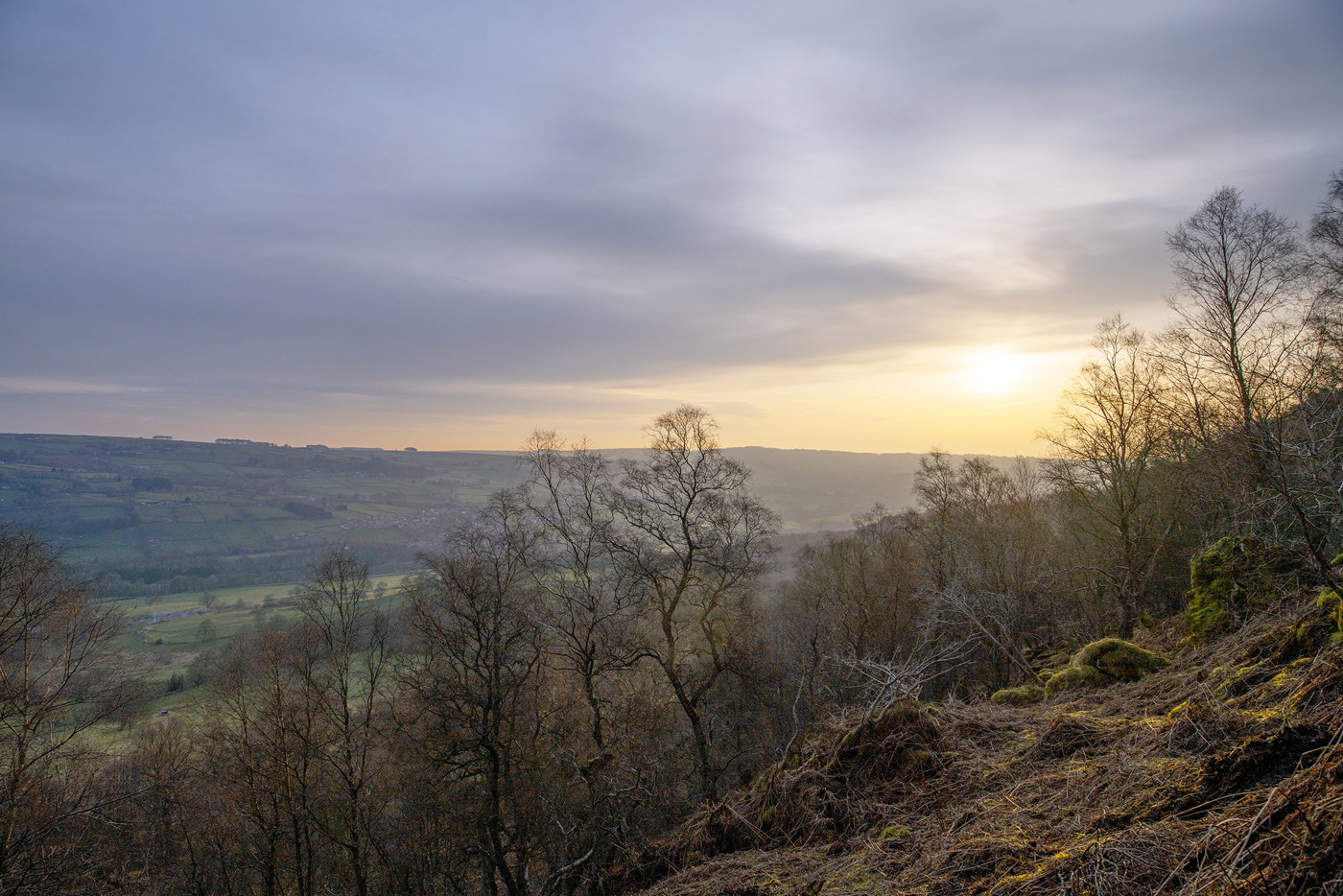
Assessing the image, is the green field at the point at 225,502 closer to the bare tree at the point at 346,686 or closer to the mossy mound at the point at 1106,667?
the bare tree at the point at 346,686

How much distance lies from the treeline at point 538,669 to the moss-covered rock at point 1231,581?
392 centimetres

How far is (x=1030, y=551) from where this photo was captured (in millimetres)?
24250

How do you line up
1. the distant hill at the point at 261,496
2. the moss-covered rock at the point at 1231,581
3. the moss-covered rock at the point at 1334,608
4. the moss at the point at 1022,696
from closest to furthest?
the moss-covered rock at the point at 1334,608, the moss-covered rock at the point at 1231,581, the moss at the point at 1022,696, the distant hill at the point at 261,496

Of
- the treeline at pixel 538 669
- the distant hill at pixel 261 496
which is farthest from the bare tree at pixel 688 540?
the distant hill at pixel 261 496

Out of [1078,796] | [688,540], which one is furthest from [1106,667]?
[688,540]

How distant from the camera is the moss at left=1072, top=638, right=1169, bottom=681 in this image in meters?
8.17

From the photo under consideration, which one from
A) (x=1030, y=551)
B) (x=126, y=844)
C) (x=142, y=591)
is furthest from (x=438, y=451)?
(x=1030, y=551)

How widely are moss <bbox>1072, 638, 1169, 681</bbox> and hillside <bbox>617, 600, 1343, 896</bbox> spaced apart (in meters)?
0.43

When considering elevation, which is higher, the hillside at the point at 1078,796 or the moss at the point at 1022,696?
the hillside at the point at 1078,796

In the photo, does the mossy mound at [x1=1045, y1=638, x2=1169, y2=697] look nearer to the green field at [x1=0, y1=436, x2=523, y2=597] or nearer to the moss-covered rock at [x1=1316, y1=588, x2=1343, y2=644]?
the moss-covered rock at [x1=1316, y1=588, x2=1343, y2=644]

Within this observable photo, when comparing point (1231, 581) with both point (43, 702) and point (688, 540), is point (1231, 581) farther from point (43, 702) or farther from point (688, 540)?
point (43, 702)

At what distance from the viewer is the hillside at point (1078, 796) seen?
112 inches

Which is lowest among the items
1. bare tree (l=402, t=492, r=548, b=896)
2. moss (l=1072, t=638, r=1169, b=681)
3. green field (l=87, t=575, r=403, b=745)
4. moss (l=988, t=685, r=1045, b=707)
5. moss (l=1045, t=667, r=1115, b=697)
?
green field (l=87, t=575, r=403, b=745)

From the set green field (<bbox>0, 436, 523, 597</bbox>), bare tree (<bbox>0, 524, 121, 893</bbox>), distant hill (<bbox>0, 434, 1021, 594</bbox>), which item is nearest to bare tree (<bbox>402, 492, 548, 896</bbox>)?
bare tree (<bbox>0, 524, 121, 893</bbox>)
